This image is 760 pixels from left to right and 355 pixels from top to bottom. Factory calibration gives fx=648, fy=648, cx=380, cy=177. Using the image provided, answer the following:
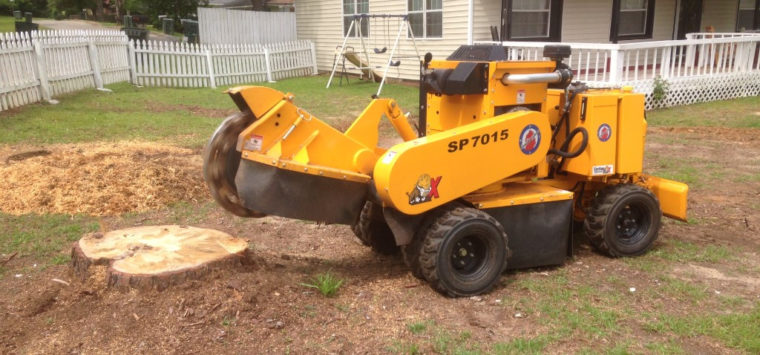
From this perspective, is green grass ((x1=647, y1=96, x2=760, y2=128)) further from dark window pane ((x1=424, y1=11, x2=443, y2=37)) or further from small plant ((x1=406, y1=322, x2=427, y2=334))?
small plant ((x1=406, y1=322, x2=427, y2=334))

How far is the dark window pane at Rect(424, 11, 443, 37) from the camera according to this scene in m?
17.9

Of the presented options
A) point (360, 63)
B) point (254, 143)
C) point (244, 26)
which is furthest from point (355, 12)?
point (254, 143)

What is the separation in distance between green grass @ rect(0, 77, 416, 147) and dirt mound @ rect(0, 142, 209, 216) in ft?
6.07

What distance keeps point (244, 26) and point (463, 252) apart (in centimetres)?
2082

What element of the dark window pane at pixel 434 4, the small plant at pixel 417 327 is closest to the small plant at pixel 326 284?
the small plant at pixel 417 327

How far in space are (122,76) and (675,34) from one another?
645 inches

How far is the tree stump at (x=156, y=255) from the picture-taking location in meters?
4.14

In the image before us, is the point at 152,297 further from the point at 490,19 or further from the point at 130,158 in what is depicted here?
the point at 490,19

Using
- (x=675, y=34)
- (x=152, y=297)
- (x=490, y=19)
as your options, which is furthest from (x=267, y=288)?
(x=675, y=34)

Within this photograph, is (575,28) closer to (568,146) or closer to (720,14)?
(720,14)

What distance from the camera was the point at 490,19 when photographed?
16.8m

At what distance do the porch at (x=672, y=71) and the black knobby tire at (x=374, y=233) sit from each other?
29.2 ft

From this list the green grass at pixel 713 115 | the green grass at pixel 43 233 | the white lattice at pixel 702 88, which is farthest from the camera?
the white lattice at pixel 702 88

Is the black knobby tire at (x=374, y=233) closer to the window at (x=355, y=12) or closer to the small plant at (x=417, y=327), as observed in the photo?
the small plant at (x=417, y=327)
